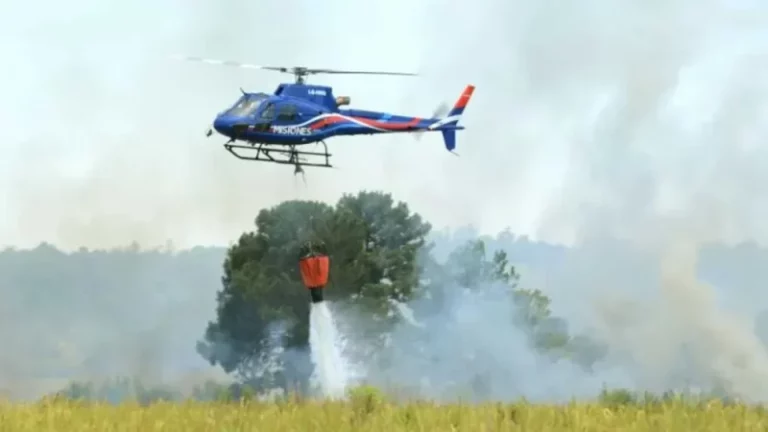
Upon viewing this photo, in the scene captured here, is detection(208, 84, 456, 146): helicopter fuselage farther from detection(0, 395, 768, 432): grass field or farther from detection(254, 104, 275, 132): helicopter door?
detection(0, 395, 768, 432): grass field

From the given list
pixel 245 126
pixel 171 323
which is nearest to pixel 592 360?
pixel 171 323

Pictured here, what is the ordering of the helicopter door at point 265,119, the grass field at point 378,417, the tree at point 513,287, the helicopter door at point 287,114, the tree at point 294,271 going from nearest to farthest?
the grass field at point 378,417, the helicopter door at point 265,119, the helicopter door at point 287,114, the tree at point 294,271, the tree at point 513,287

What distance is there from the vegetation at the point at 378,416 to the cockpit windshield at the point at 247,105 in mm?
21164

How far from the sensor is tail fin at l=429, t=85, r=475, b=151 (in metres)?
52.6

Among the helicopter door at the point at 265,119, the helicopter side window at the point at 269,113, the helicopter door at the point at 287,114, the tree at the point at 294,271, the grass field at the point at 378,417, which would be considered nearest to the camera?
the grass field at the point at 378,417

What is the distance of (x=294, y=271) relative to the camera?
7231cm

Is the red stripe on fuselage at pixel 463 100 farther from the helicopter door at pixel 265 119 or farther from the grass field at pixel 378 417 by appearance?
the grass field at pixel 378 417

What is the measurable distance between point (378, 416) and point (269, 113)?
987 inches

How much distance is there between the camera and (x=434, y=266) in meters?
76.8

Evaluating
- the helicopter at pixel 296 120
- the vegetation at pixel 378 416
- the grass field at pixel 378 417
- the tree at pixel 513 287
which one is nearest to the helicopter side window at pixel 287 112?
the helicopter at pixel 296 120

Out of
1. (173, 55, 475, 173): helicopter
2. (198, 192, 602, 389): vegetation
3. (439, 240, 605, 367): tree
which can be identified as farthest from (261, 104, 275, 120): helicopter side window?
(439, 240, 605, 367): tree

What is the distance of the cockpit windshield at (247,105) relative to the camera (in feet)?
154

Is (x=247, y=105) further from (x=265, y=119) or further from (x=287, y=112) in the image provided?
(x=287, y=112)

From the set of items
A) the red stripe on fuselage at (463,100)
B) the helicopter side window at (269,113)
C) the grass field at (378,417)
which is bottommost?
the grass field at (378,417)
